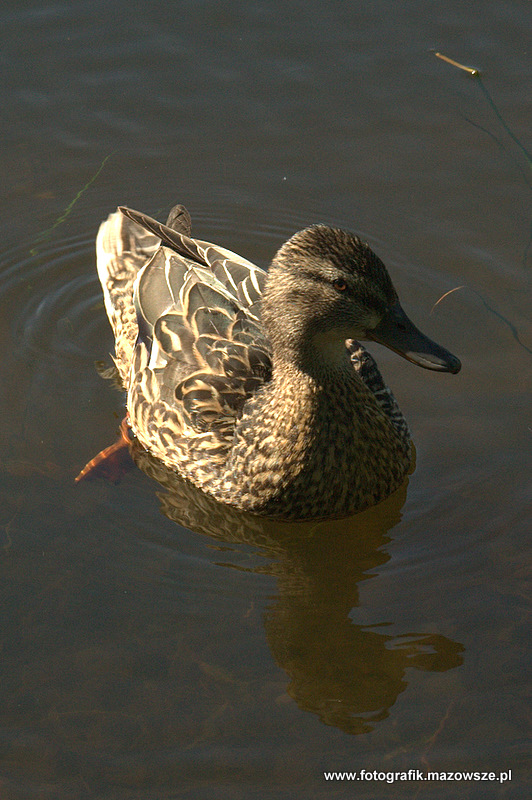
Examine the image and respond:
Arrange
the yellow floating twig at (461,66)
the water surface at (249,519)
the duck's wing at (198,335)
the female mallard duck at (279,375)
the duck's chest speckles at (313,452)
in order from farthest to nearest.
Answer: the yellow floating twig at (461,66) → the duck's wing at (198,335) → the duck's chest speckles at (313,452) → the female mallard duck at (279,375) → the water surface at (249,519)

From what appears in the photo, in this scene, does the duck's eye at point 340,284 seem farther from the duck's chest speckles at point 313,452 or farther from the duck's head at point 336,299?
the duck's chest speckles at point 313,452

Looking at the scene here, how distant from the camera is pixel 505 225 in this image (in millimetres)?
8180

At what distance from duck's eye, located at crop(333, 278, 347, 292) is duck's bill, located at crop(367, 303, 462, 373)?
298 millimetres

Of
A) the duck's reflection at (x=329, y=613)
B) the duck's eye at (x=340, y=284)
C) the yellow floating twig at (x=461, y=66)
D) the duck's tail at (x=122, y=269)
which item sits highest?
the yellow floating twig at (x=461, y=66)

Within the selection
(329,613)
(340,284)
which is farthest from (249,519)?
(340,284)

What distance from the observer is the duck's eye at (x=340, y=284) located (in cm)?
552

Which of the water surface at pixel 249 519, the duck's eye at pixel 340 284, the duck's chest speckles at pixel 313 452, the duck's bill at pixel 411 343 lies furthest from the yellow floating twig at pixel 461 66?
the duck's eye at pixel 340 284

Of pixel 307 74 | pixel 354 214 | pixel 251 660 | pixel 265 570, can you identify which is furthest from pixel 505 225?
pixel 251 660

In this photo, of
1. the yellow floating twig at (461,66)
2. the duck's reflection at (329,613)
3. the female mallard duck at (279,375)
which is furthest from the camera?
the yellow floating twig at (461,66)

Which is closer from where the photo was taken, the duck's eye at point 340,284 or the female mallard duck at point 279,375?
the duck's eye at point 340,284

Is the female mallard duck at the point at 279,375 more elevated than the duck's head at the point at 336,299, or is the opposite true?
the duck's head at the point at 336,299

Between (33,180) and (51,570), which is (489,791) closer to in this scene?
(51,570)

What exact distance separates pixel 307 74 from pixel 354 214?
1.70 metres

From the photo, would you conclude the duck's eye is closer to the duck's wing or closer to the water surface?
the duck's wing
